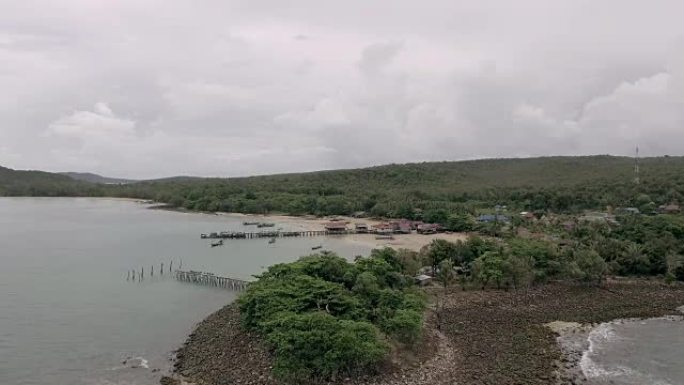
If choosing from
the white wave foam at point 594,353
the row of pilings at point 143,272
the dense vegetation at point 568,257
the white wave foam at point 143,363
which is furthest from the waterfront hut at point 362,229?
the white wave foam at point 143,363

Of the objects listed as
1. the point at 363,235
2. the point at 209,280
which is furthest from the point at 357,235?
the point at 209,280

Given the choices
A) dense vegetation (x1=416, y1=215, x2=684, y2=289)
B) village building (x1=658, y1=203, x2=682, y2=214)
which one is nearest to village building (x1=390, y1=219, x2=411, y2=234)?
dense vegetation (x1=416, y1=215, x2=684, y2=289)

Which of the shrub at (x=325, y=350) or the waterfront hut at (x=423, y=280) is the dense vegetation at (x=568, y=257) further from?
the shrub at (x=325, y=350)

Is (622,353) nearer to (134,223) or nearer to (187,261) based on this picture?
(187,261)

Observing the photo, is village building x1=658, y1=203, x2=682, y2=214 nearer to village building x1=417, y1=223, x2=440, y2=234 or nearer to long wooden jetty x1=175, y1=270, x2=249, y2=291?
village building x1=417, y1=223, x2=440, y2=234

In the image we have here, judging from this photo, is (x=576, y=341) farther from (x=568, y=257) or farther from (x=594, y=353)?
(x=568, y=257)

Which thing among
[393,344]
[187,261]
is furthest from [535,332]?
[187,261]
